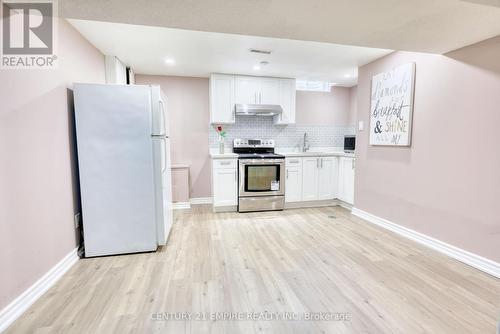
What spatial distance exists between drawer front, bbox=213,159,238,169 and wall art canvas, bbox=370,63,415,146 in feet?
6.73

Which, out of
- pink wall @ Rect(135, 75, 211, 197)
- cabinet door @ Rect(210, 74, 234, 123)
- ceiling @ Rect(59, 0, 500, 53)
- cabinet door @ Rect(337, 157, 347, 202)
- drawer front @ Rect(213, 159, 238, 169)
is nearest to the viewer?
ceiling @ Rect(59, 0, 500, 53)

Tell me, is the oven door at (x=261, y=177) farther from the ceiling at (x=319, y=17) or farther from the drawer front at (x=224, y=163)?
the ceiling at (x=319, y=17)

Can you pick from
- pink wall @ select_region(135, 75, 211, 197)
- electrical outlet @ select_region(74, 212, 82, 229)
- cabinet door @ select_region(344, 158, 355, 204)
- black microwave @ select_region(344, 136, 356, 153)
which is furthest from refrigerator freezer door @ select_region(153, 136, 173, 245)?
black microwave @ select_region(344, 136, 356, 153)

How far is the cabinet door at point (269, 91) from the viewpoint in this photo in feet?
14.1

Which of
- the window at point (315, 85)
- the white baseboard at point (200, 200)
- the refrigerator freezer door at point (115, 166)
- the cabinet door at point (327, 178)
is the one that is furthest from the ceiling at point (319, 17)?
the white baseboard at point (200, 200)

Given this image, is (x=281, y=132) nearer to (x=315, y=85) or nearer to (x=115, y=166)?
(x=315, y=85)

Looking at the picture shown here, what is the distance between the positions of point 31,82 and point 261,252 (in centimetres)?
248

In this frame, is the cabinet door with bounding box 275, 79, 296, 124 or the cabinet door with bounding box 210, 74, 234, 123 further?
the cabinet door with bounding box 275, 79, 296, 124

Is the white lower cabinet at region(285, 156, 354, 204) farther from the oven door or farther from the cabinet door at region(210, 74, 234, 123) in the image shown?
the cabinet door at region(210, 74, 234, 123)

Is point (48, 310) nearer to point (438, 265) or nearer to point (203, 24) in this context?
point (203, 24)

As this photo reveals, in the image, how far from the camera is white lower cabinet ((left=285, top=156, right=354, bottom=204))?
415 centimetres

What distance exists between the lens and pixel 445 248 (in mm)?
2531

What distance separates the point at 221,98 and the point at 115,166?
222 centimetres

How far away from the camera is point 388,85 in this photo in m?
3.13
